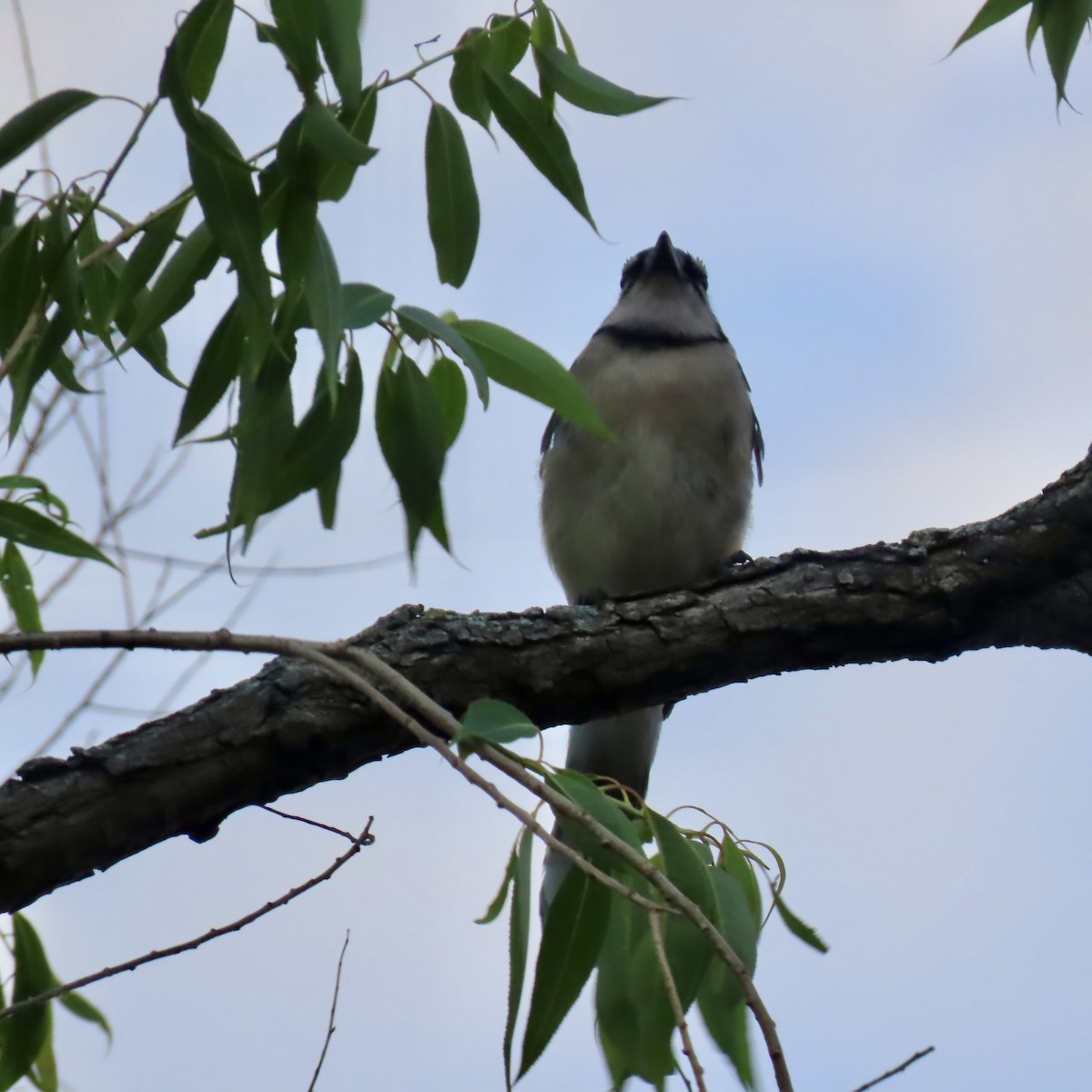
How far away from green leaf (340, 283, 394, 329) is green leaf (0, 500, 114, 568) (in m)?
0.54

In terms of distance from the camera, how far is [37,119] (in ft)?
5.46

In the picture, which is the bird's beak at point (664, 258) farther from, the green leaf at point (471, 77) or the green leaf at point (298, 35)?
the green leaf at point (298, 35)

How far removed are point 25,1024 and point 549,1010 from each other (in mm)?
1048

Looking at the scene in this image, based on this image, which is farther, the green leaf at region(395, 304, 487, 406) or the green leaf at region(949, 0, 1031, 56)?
the green leaf at region(949, 0, 1031, 56)

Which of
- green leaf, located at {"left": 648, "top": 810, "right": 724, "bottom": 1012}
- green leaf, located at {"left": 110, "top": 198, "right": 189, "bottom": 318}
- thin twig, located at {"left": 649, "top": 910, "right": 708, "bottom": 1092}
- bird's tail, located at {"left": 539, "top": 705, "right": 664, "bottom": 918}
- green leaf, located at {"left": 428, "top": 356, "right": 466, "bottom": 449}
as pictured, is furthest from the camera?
bird's tail, located at {"left": 539, "top": 705, "right": 664, "bottom": 918}

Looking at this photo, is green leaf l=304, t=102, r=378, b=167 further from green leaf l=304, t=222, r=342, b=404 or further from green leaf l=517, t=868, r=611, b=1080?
green leaf l=517, t=868, r=611, b=1080

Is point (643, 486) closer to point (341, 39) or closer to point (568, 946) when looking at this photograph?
point (568, 946)

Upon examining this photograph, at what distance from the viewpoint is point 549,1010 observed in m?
1.64

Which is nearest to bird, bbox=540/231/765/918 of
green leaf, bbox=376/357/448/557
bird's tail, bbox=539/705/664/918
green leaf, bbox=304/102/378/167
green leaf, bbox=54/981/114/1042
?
bird's tail, bbox=539/705/664/918

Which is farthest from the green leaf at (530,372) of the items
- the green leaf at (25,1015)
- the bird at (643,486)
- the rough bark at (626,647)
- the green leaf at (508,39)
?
the bird at (643,486)

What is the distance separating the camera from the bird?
354 centimetres

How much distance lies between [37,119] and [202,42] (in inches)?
9.6

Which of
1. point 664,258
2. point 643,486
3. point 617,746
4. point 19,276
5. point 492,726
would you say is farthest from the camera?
point 664,258

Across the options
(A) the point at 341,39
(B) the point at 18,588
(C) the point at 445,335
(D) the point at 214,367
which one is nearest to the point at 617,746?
(B) the point at 18,588
